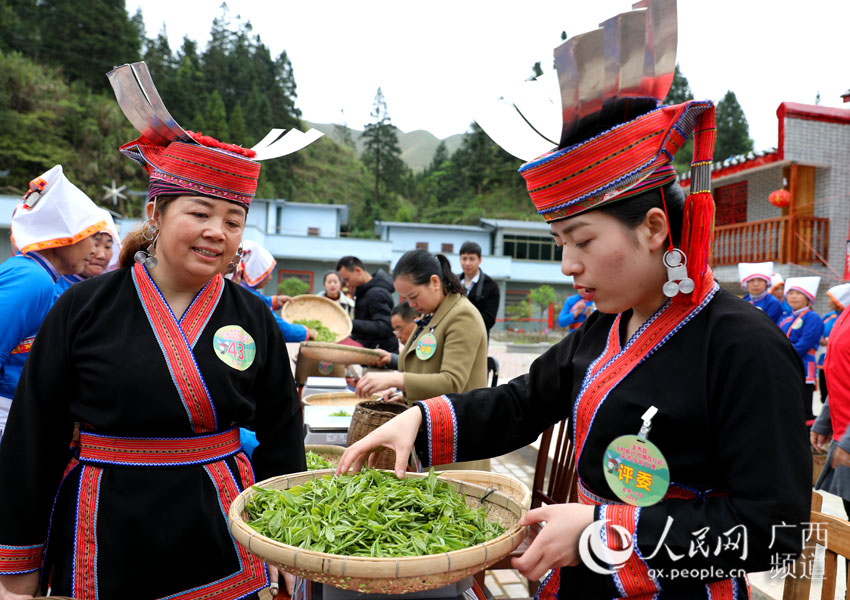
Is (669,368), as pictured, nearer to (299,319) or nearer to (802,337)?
(299,319)

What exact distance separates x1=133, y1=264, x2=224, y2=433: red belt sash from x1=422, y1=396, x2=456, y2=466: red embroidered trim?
2.12 ft

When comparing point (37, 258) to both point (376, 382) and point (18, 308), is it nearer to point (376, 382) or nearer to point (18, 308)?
point (18, 308)

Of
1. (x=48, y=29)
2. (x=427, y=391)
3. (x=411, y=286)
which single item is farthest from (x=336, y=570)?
(x=48, y=29)

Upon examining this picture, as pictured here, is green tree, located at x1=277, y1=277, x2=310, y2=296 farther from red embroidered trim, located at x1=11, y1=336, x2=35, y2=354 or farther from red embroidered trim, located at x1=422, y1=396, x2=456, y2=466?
red embroidered trim, located at x1=422, y1=396, x2=456, y2=466

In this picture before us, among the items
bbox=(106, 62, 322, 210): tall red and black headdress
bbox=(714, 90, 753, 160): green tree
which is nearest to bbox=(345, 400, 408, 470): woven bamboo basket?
bbox=(106, 62, 322, 210): tall red and black headdress

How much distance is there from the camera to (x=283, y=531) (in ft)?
4.29

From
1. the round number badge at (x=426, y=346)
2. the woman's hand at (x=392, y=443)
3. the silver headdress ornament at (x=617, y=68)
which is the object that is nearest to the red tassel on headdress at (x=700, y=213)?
the silver headdress ornament at (x=617, y=68)

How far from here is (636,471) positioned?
1.27 metres

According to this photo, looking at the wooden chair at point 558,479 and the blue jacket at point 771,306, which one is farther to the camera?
the blue jacket at point 771,306

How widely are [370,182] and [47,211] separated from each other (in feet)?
180

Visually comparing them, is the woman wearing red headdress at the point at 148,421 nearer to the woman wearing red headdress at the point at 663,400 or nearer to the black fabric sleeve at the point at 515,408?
the black fabric sleeve at the point at 515,408

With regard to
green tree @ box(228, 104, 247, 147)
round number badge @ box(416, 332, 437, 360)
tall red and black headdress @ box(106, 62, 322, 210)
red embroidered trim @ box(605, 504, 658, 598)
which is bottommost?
red embroidered trim @ box(605, 504, 658, 598)

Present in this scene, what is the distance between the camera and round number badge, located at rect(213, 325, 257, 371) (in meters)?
1.78

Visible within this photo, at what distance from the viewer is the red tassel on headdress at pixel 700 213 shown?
127cm
